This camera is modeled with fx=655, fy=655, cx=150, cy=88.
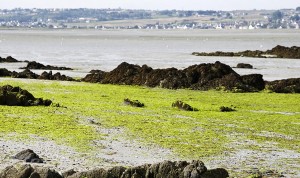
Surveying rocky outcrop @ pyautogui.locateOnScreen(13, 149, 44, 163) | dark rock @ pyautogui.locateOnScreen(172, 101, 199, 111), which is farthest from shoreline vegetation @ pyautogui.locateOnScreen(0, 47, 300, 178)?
rocky outcrop @ pyautogui.locateOnScreen(13, 149, 44, 163)

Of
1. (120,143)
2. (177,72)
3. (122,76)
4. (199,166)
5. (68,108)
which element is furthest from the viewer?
(122,76)

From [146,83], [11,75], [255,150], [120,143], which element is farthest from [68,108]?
Result: [11,75]

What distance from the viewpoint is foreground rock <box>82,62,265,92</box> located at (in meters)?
37.5

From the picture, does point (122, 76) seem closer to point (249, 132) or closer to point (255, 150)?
point (249, 132)

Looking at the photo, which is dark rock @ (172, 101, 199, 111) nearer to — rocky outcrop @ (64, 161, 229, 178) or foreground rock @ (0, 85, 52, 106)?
foreground rock @ (0, 85, 52, 106)

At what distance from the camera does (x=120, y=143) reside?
1948cm

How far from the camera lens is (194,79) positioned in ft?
127

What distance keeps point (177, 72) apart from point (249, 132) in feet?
57.4

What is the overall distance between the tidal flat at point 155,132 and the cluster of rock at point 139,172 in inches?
106

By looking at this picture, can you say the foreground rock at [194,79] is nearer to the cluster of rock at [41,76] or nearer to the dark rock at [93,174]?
the cluster of rock at [41,76]

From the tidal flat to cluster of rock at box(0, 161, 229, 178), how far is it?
269 centimetres

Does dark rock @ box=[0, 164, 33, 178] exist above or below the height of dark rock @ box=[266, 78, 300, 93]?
above

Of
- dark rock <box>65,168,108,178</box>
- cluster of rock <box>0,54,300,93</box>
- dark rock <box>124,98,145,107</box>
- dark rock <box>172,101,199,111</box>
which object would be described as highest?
dark rock <box>65,168,108,178</box>

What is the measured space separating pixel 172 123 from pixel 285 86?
15.3 m
